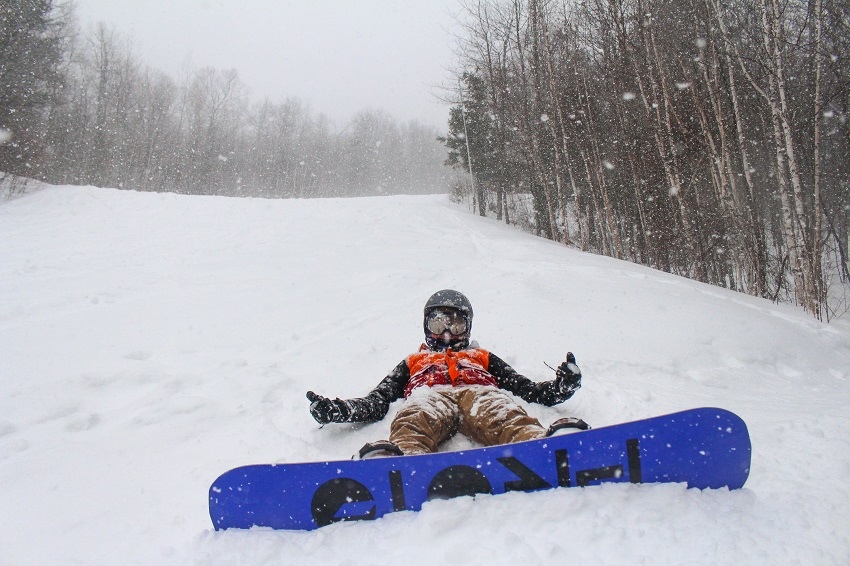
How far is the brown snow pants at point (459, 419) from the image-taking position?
2.41m

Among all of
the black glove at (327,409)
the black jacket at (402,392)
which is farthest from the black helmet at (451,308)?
the black glove at (327,409)

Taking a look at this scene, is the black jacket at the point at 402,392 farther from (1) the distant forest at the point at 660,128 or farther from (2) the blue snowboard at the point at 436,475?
(1) the distant forest at the point at 660,128

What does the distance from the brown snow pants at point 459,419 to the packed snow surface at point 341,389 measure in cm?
49

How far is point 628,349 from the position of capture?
14.2ft

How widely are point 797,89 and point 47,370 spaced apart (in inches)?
676

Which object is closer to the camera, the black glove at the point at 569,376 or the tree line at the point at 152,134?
the black glove at the point at 569,376

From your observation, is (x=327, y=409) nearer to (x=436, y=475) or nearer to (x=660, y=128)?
(x=436, y=475)

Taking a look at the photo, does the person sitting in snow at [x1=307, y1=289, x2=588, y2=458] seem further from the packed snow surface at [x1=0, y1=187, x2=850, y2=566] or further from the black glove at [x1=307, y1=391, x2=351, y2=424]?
the packed snow surface at [x1=0, y1=187, x2=850, y2=566]

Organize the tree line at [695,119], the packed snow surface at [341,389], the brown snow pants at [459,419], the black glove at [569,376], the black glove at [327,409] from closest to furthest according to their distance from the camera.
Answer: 1. the packed snow surface at [341,389]
2. the brown snow pants at [459,419]
3. the black glove at [327,409]
4. the black glove at [569,376]
5. the tree line at [695,119]

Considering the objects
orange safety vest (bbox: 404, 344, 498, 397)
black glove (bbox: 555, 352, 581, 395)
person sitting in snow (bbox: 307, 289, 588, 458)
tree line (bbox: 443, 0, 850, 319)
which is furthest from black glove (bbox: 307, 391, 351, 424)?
tree line (bbox: 443, 0, 850, 319)

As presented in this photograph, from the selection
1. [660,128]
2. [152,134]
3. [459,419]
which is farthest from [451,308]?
[152,134]

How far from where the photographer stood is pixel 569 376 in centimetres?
280

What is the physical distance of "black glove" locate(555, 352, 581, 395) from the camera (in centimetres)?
279

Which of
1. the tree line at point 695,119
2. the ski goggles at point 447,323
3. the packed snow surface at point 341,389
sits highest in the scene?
the tree line at point 695,119
